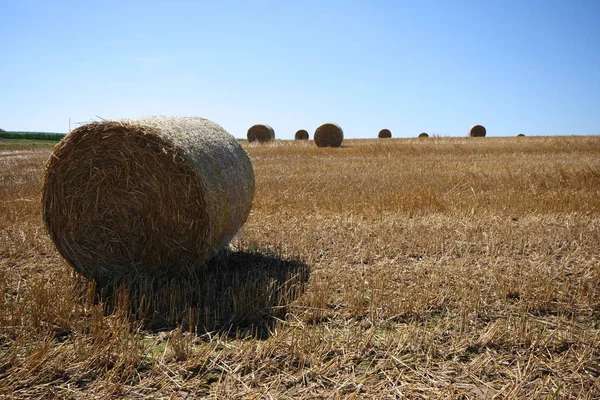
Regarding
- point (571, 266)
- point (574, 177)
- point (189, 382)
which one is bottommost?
point (189, 382)

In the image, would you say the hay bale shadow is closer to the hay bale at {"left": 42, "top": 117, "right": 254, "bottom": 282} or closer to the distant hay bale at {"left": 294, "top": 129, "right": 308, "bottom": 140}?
the hay bale at {"left": 42, "top": 117, "right": 254, "bottom": 282}

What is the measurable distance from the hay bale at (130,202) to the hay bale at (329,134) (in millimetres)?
18696

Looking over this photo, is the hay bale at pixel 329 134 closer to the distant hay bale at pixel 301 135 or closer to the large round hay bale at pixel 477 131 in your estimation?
the distant hay bale at pixel 301 135

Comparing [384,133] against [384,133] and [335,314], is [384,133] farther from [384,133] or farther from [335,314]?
[335,314]

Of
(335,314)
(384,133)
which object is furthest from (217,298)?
(384,133)

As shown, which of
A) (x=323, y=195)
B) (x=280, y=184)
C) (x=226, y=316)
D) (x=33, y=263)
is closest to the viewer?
(x=226, y=316)

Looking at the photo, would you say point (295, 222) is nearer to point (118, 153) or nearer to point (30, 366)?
point (118, 153)

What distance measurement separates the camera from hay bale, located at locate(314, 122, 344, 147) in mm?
23234

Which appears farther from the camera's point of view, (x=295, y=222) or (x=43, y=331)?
(x=295, y=222)

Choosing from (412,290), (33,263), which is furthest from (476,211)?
(33,263)

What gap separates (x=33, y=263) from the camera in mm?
5125

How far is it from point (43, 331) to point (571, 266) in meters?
4.66

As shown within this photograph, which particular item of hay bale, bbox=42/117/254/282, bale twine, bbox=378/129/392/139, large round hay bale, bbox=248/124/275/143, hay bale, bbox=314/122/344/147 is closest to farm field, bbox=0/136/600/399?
hay bale, bbox=42/117/254/282

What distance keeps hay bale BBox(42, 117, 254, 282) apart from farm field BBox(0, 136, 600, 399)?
32 cm
